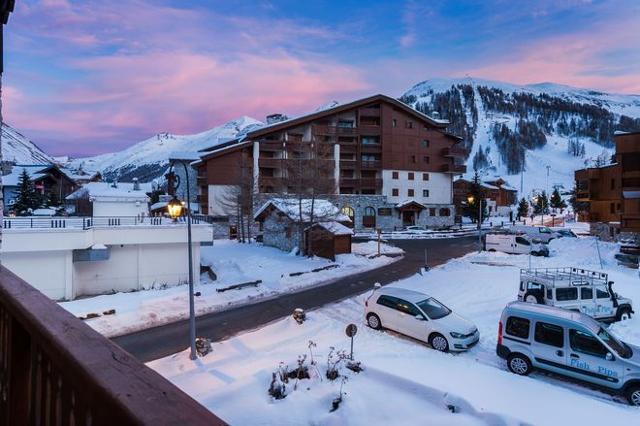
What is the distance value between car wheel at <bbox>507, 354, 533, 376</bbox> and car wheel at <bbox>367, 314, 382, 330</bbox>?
5.05 metres

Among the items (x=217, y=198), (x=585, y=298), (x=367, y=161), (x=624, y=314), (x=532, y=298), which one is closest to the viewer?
(x=585, y=298)

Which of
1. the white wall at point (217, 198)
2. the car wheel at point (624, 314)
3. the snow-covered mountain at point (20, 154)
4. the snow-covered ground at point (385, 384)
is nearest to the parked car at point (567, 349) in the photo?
the snow-covered ground at point (385, 384)

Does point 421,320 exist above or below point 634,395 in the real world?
above

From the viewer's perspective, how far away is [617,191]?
40656 millimetres

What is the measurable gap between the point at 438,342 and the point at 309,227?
20.3 meters

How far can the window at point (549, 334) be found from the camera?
11578 millimetres

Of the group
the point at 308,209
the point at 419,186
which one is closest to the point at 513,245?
the point at 308,209

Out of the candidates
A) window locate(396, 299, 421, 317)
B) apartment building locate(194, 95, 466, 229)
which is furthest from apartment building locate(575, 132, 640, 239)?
window locate(396, 299, 421, 317)

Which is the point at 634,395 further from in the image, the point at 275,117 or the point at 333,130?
the point at 275,117

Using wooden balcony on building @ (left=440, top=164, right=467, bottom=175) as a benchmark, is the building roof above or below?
above

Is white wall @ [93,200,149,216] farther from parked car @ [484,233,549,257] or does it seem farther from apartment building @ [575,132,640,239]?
apartment building @ [575,132,640,239]

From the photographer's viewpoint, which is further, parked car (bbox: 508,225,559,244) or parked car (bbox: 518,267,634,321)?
parked car (bbox: 508,225,559,244)

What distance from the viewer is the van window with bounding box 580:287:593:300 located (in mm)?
15727

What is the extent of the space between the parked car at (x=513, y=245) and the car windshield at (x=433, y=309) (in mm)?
22261
